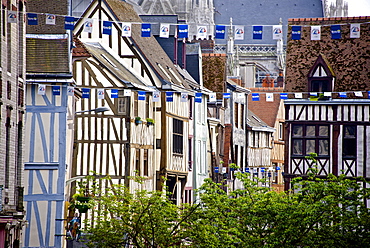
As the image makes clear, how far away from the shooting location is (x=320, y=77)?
34438 mm

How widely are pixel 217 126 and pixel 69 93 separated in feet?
53.1

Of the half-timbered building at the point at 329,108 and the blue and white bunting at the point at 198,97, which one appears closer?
the blue and white bunting at the point at 198,97

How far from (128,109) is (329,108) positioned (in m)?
9.43

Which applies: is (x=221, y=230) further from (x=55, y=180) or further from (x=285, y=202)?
(x=55, y=180)

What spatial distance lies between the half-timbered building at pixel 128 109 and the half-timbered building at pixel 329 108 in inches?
161

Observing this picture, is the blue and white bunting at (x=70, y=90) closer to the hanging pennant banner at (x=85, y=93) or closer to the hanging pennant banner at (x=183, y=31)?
the hanging pennant banner at (x=85, y=93)

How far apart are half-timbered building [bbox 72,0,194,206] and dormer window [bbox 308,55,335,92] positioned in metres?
4.75

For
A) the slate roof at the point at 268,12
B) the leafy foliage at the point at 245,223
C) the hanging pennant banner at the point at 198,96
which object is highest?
the slate roof at the point at 268,12

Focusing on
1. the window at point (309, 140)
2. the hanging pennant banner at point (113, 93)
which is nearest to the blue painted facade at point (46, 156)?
the hanging pennant banner at point (113, 93)

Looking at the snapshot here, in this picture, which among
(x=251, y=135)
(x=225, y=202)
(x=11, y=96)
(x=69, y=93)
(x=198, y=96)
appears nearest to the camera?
(x=11, y=96)

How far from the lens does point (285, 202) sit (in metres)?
21.4

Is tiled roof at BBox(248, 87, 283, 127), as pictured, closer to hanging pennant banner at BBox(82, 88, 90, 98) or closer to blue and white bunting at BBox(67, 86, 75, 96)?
hanging pennant banner at BBox(82, 88, 90, 98)

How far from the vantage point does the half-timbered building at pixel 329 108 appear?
33156 millimetres

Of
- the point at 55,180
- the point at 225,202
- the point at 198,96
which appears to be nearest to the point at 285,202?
the point at 225,202
